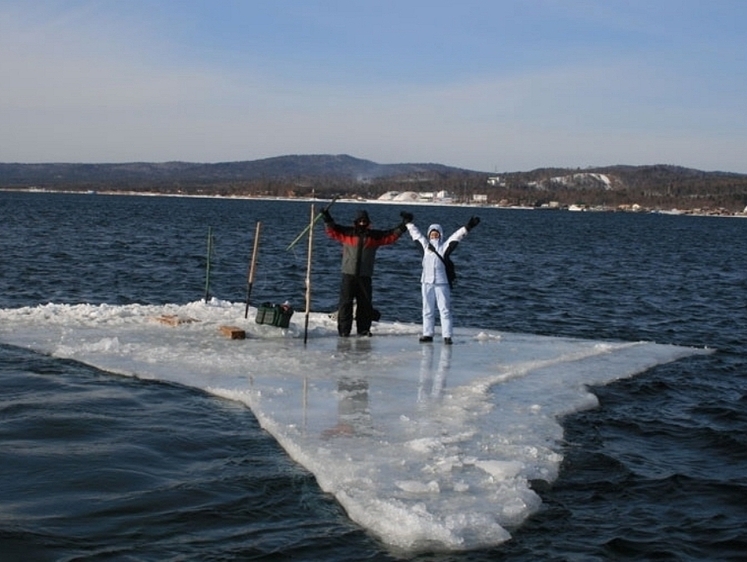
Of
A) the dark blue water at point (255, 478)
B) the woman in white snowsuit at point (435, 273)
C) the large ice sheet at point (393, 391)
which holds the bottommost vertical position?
the dark blue water at point (255, 478)

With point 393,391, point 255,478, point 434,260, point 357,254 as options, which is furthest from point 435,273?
point 255,478

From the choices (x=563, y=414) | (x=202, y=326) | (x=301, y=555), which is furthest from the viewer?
(x=202, y=326)

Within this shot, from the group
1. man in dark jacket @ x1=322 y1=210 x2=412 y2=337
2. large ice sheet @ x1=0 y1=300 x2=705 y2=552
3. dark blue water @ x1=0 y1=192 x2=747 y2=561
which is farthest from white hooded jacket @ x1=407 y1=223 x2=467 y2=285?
dark blue water @ x1=0 y1=192 x2=747 y2=561

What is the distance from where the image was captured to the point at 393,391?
12727mm

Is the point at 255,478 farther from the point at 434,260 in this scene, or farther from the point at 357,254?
the point at 434,260

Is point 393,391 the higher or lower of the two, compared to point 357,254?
lower

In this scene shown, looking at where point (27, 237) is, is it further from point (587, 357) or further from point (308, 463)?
point (308, 463)

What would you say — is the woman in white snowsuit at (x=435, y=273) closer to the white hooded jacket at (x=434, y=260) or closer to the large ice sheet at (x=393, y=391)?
the white hooded jacket at (x=434, y=260)

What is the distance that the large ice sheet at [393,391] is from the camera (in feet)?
28.2

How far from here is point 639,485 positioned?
9891 mm

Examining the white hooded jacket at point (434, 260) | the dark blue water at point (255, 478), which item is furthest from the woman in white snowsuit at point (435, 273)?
the dark blue water at point (255, 478)

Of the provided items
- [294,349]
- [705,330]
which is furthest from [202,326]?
[705,330]

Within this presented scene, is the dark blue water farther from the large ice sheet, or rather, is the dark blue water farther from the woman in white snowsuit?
the woman in white snowsuit

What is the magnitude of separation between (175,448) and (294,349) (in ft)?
18.5
